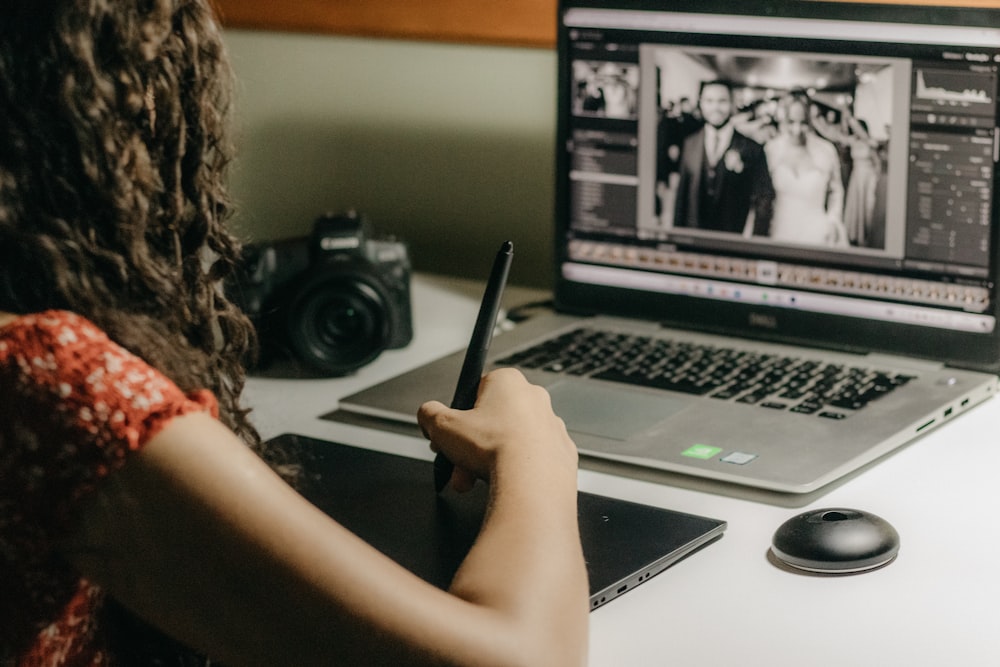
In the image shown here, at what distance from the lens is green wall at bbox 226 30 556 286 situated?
1.59 meters

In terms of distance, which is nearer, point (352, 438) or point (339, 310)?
point (352, 438)

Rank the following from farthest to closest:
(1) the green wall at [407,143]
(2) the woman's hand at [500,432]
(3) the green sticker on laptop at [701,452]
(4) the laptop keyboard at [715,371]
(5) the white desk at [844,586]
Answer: (1) the green wall at [407,143] < (4) the laptop keyboard at [715,371] < (3) the green sticker on laptop at [701,452] < (2) the woman's hand at [500,432] < (5) the white desk at [844,586]

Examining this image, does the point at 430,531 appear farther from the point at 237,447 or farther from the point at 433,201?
the point at 433,201

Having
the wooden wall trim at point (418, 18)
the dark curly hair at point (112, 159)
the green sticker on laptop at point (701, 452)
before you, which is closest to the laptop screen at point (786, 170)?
the wooden wall trim at point (418, 18)

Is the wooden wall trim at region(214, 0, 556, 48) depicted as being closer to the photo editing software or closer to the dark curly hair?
the photo editing software

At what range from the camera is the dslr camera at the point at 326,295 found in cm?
126

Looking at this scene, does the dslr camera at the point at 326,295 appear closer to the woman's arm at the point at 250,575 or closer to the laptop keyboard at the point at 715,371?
the laptop keyboard at the point at 715,371

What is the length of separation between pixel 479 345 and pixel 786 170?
1.41 ft

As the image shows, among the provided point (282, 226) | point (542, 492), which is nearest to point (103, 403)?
point (542, 492)

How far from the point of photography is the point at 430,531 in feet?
2.95

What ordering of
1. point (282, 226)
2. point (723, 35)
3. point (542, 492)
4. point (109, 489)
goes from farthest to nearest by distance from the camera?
point (282, 226) → point (723, 35) → point (542, 492) → point (109, 489)

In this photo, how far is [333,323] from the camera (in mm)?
1276

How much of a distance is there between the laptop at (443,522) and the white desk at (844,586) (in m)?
0.01

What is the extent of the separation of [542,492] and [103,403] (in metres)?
0.29
